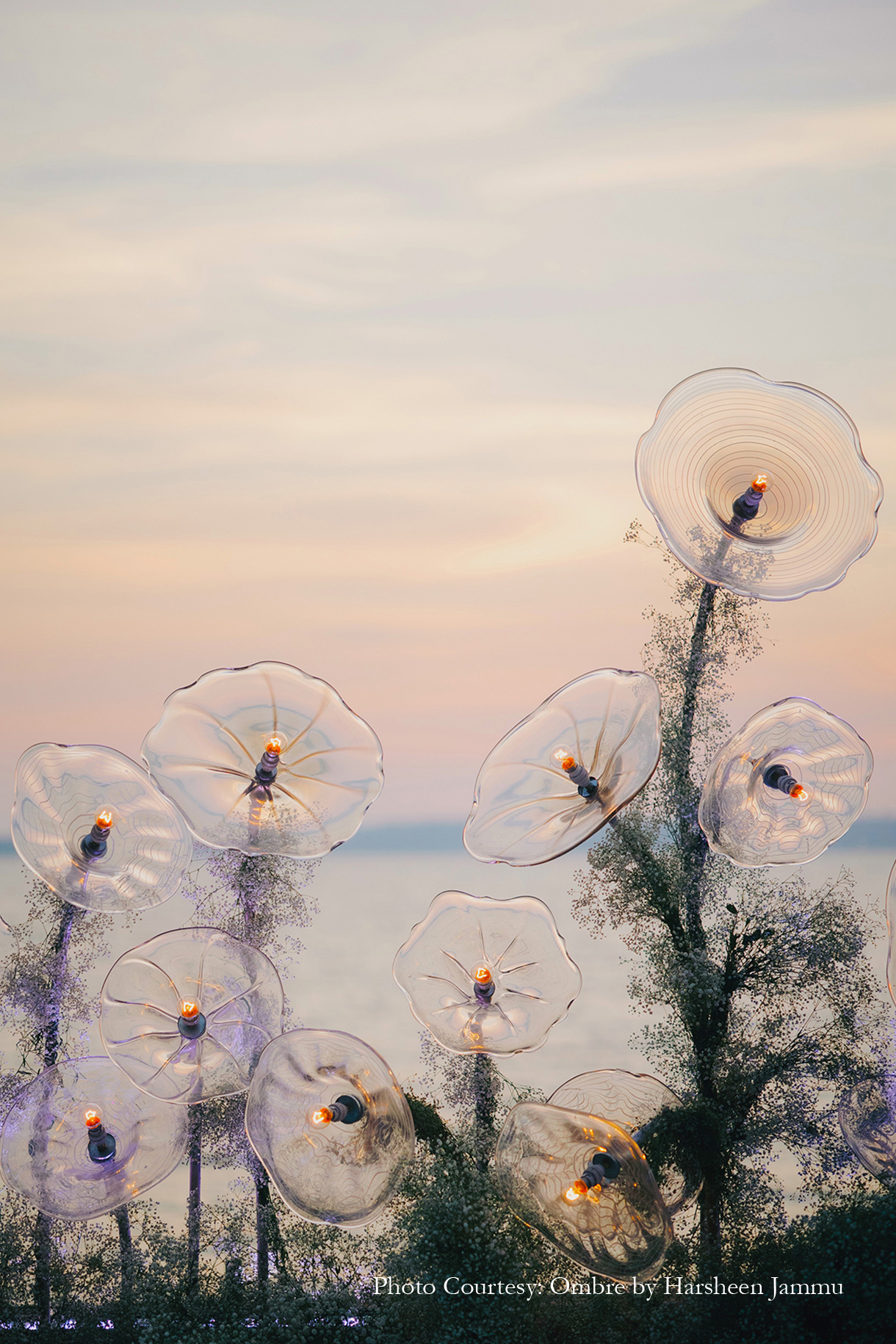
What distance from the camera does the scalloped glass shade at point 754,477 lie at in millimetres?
8875

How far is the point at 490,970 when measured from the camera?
995 cm

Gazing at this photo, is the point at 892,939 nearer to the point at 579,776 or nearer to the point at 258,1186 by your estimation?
the point at 579,776

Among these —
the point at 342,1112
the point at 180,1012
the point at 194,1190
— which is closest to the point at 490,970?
the point at 342,1112

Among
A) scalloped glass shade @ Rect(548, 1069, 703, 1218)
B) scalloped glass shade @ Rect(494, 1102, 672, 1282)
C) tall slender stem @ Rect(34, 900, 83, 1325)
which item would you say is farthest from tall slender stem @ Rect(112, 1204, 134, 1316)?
scalloped glass shade @ Rect(494, 1102, 672, 1282)

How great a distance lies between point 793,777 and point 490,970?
3.50m

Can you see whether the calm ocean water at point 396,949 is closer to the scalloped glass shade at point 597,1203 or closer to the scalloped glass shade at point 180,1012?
the scalloped glass shade at point 180,1012

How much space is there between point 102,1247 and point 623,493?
1111cm

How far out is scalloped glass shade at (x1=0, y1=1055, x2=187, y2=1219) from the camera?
9812mm

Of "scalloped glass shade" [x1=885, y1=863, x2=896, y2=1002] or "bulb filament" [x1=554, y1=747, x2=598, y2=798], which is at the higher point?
"bulb filament" [x1=554, y1=747, x2=598, y2=798]

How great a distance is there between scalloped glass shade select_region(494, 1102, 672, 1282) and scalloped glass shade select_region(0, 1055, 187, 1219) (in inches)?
157

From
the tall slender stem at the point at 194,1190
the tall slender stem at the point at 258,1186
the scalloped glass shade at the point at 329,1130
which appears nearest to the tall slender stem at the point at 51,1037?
the tall slender stem at the point at 194,1190

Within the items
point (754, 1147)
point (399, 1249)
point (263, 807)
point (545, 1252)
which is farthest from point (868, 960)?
point (263, 807)

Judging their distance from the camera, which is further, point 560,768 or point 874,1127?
point 874,1127

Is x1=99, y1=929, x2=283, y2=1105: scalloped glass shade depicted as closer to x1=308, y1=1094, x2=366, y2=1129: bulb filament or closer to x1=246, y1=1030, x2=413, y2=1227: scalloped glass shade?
x1=246, y1=1030, x2=413, y2=1227: scalloped glass shade
